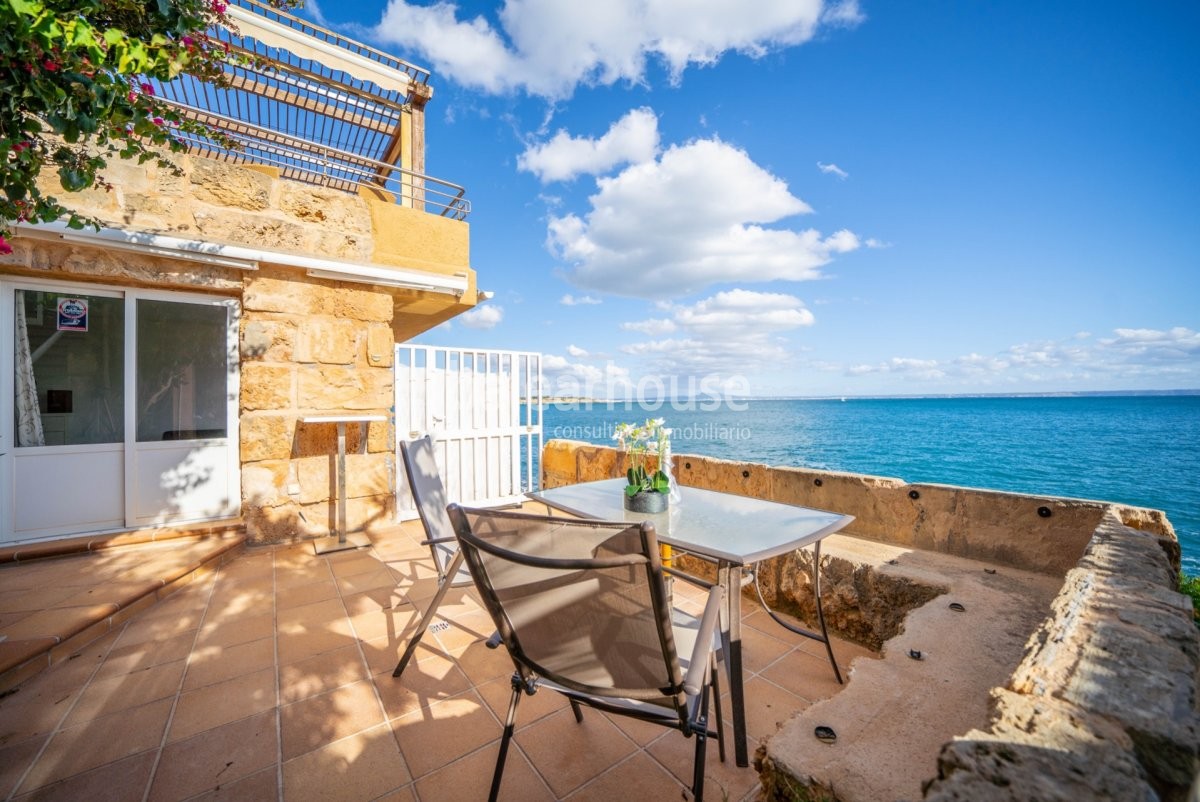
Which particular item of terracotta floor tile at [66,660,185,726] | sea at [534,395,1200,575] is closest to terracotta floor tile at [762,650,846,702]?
terracotta floor tile at [66,660,185,726]

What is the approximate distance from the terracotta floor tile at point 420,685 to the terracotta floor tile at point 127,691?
0.87 metres

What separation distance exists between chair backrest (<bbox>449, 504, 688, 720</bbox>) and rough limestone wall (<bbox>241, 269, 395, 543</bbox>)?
327 centimetres

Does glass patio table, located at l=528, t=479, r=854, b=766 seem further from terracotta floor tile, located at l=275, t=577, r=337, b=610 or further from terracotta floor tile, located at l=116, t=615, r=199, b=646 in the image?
terracotta floor tile, located at l=116, t=615, r=199, b=646

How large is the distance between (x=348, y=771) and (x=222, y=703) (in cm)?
77

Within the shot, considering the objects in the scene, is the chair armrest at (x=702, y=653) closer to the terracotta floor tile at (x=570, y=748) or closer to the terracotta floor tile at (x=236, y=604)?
the terracotta floor tile at (x=570, y=748)

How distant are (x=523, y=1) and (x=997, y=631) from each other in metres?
5.73

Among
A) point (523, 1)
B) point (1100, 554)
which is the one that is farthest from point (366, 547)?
point (523, 1)

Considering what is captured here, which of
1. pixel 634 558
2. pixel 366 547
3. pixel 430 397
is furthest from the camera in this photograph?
pixel 430 397

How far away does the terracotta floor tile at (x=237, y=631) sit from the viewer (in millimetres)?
2258

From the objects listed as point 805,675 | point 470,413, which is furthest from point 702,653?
point 470,413

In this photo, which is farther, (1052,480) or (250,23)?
(1052,480)

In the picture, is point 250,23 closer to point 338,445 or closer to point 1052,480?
point 338,445

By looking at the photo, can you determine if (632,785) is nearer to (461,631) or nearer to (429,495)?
(461,631)

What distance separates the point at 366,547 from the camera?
12.0 feet
